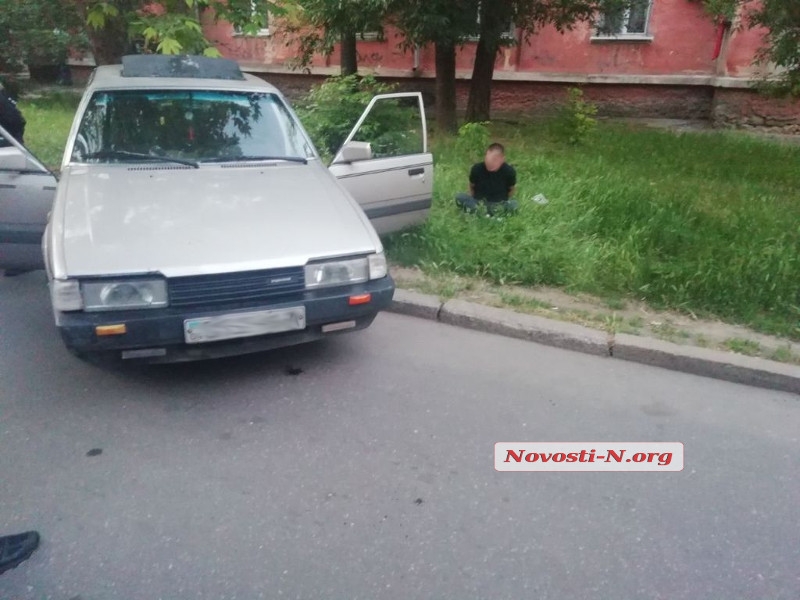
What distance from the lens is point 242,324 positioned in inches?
141

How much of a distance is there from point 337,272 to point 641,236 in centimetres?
349

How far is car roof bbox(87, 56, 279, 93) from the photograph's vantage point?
490cm

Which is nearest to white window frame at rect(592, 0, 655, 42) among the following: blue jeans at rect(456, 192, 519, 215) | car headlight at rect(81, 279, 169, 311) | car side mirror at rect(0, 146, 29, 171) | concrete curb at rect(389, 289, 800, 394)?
blue jeans at rect(456, 192, 519, 215)

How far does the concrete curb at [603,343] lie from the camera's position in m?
4.29

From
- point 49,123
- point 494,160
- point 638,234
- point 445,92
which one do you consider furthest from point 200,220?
point 49,123

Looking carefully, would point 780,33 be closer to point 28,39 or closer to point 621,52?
point 621,52

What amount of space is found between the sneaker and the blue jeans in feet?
16.2

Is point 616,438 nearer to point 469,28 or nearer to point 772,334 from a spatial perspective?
point 772,334

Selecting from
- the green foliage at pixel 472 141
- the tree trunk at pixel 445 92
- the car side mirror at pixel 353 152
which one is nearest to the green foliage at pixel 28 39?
the tree trunk at pixel 445 92

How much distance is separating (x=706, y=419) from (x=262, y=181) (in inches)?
117

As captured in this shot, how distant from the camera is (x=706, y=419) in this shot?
3.84 m

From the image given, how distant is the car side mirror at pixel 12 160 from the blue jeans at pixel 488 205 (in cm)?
384

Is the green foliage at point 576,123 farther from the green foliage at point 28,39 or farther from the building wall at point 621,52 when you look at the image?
the green foliage at point 28,39

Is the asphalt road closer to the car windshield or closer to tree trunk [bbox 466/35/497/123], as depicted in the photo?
Result: the car windshield
